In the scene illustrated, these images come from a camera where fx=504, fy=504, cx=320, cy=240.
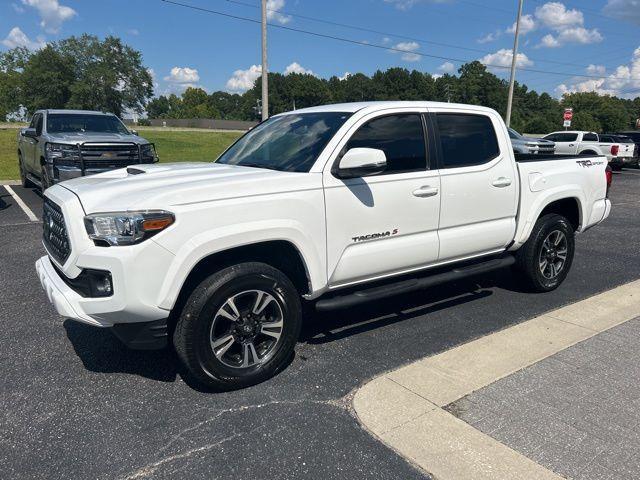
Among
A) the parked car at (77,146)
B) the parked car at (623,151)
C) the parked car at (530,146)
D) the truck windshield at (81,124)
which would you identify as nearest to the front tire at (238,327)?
the parked car at (77,146)

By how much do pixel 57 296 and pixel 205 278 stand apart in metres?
0.91

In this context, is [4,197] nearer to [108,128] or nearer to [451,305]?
[108,128]

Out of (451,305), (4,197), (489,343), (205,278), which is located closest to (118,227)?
(205,278)

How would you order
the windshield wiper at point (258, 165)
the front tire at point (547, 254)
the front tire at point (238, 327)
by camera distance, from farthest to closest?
the front tire at point (547, 254) < the windshield wiper at point (258, 165) < the front tire at point (238, 327)

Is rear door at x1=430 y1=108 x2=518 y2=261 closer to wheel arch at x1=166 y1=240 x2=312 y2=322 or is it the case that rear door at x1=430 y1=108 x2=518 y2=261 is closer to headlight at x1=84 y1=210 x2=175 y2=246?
wheel arch at x1=166 y1=240 x2=312 y2=322

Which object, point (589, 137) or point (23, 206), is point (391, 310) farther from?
point (589, 137)

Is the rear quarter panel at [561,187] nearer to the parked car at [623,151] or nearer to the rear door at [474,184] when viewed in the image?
the rear door at [474,184]

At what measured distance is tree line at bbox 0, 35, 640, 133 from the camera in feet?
233

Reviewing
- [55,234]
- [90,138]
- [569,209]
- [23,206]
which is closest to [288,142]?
[55,234]

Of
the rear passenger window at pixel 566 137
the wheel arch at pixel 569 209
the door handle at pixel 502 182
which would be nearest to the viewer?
the door handle at pixel 502 182

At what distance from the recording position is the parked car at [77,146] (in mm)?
9094

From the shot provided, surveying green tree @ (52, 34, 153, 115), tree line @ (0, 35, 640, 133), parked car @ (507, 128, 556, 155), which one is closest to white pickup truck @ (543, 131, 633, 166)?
parked car @ (507, 128, 556, 155)

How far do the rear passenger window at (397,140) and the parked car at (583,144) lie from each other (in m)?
20.4

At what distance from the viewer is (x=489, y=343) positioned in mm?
4055
